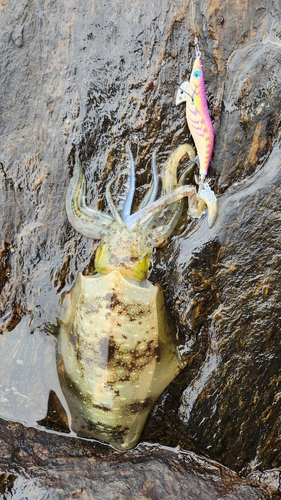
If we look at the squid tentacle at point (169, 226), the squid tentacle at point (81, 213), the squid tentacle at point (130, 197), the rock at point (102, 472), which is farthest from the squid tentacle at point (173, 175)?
the rock at point (102, 472)

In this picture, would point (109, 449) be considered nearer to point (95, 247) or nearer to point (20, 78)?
point (95, 247)

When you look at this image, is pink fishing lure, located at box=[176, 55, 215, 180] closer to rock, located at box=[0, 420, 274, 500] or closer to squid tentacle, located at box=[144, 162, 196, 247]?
squid tentacle, located at box=[144, 162, 196, 247]

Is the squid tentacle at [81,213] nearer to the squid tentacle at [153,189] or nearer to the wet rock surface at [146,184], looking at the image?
the wet rock surface at [146,184]

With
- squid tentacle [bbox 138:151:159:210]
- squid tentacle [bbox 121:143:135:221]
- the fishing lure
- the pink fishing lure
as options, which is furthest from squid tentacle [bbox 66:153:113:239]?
the pink fishing lure

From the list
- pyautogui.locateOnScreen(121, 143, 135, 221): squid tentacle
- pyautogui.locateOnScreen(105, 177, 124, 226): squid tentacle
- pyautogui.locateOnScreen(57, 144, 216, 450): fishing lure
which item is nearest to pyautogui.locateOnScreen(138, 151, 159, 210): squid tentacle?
pyautogui.locateOnScreen(57, 144, 216, 450): fishing lure

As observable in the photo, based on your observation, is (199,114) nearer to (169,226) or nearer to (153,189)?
(153,189)

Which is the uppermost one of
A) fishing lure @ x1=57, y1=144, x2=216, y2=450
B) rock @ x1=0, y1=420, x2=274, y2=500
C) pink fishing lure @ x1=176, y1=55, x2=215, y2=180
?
pink fishing lure @ x1=176, y1=55, x2=215, y2=180

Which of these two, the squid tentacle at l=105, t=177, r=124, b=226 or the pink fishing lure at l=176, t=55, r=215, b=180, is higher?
the pink fishing lure at l=176, t=55, r=215, b=180

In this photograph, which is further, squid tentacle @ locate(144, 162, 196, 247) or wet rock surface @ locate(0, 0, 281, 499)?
squid tentacle @ locate(144, 162, 196, 247)
